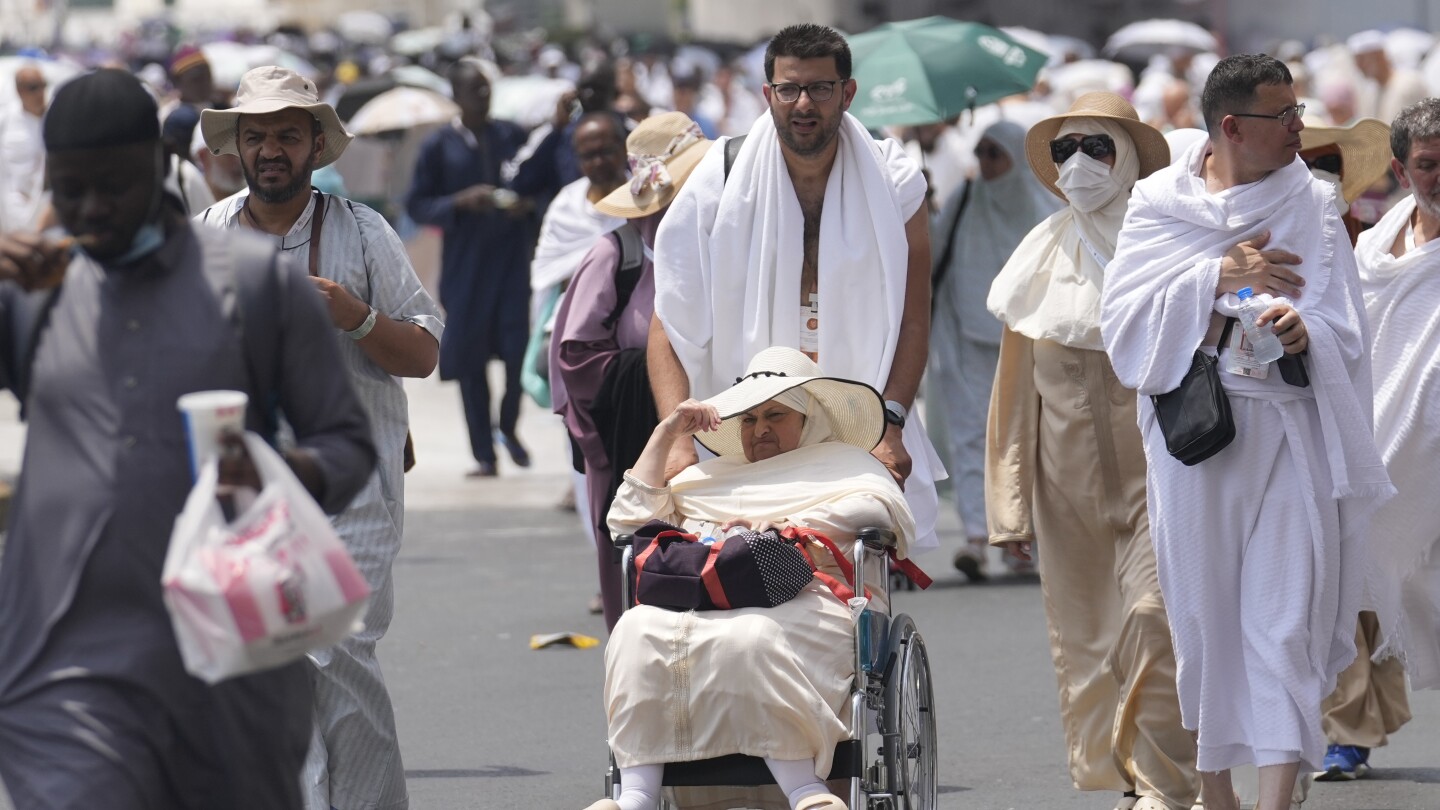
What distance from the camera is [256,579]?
140 inches

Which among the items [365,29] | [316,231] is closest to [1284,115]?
[316,231]

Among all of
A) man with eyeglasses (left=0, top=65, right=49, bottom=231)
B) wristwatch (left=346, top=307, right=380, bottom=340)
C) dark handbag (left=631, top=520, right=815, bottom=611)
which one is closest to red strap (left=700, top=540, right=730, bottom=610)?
dark handbag (left=631, top=520, right=815, bottom=611)

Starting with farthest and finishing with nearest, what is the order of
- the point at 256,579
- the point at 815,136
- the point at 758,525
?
1. the point at 815,136
2. the point at 758,525
3. the point at 256,579

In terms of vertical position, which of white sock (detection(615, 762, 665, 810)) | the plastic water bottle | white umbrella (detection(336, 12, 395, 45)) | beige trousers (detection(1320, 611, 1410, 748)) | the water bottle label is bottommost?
white umbrella (detection(336, 12, 395, 45))

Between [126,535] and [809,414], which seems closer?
[126,535]

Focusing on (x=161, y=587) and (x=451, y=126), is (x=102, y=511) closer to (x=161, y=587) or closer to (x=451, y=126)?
(x=161, y=587)

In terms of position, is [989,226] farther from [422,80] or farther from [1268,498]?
[422,80]

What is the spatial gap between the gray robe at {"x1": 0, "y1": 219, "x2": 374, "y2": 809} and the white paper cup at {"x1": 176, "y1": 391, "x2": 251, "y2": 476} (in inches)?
6.9

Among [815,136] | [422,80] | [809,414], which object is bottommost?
[422,80]

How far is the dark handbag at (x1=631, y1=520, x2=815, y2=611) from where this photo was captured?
18.7 feet

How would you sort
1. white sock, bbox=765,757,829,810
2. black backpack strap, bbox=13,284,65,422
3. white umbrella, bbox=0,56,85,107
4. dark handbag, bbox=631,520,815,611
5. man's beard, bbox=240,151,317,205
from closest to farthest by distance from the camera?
black backpack strap, bbox=13,284,65,422, white sock, bbox=765,757,829,810, dark handbag, bbox=631,520,815,611, man's beard, bbox=240,151,317,205, white umbrella, bbox=0,56,85,107

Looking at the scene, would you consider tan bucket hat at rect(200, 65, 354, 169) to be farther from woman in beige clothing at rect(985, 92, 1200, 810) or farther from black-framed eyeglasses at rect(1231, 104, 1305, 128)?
black-framed eyeglasses at rect(1231, 104, 1305, 128)

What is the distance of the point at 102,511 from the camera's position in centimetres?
378

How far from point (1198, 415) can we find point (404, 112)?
13.7 metres
